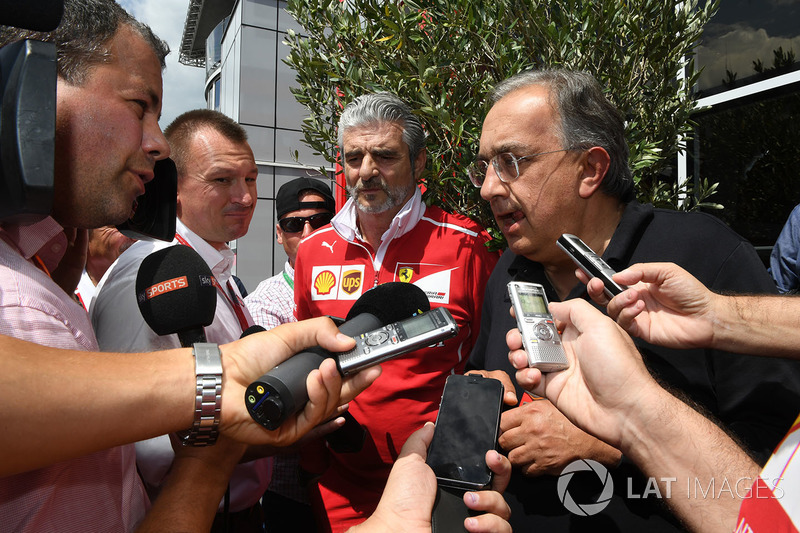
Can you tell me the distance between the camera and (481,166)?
2674 mm

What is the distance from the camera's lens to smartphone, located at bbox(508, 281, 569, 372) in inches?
65.1

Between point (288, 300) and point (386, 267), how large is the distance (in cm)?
125

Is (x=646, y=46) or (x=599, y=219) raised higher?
(x=646, y=46)

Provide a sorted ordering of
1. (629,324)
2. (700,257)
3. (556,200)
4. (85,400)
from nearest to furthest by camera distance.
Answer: (85,400) < (629,324) < (700,257) < (556,200)

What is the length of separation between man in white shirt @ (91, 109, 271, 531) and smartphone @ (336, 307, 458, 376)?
725 mm

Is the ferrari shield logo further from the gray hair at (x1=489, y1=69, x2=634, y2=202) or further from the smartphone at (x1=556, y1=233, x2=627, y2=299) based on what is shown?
the smartphone at (x1=556, y1=233, x2=627, y2=299)

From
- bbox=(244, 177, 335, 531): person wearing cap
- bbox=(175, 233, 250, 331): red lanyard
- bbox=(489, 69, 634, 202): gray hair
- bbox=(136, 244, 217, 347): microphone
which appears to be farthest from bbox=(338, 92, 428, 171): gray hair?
bbox=(136, 244, 217, 347): microphone

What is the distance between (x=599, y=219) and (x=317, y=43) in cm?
221

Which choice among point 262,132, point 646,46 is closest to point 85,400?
point 646,46

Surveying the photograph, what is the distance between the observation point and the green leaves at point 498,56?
107 inches

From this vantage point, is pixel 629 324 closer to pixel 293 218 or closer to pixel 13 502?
pixel 13 502

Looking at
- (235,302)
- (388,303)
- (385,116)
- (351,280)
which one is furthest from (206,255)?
(388,303)

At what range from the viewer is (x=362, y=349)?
141cm

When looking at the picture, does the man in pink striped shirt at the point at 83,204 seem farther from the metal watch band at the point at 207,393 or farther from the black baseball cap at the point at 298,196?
the black baseball cap at the point at 298,196
